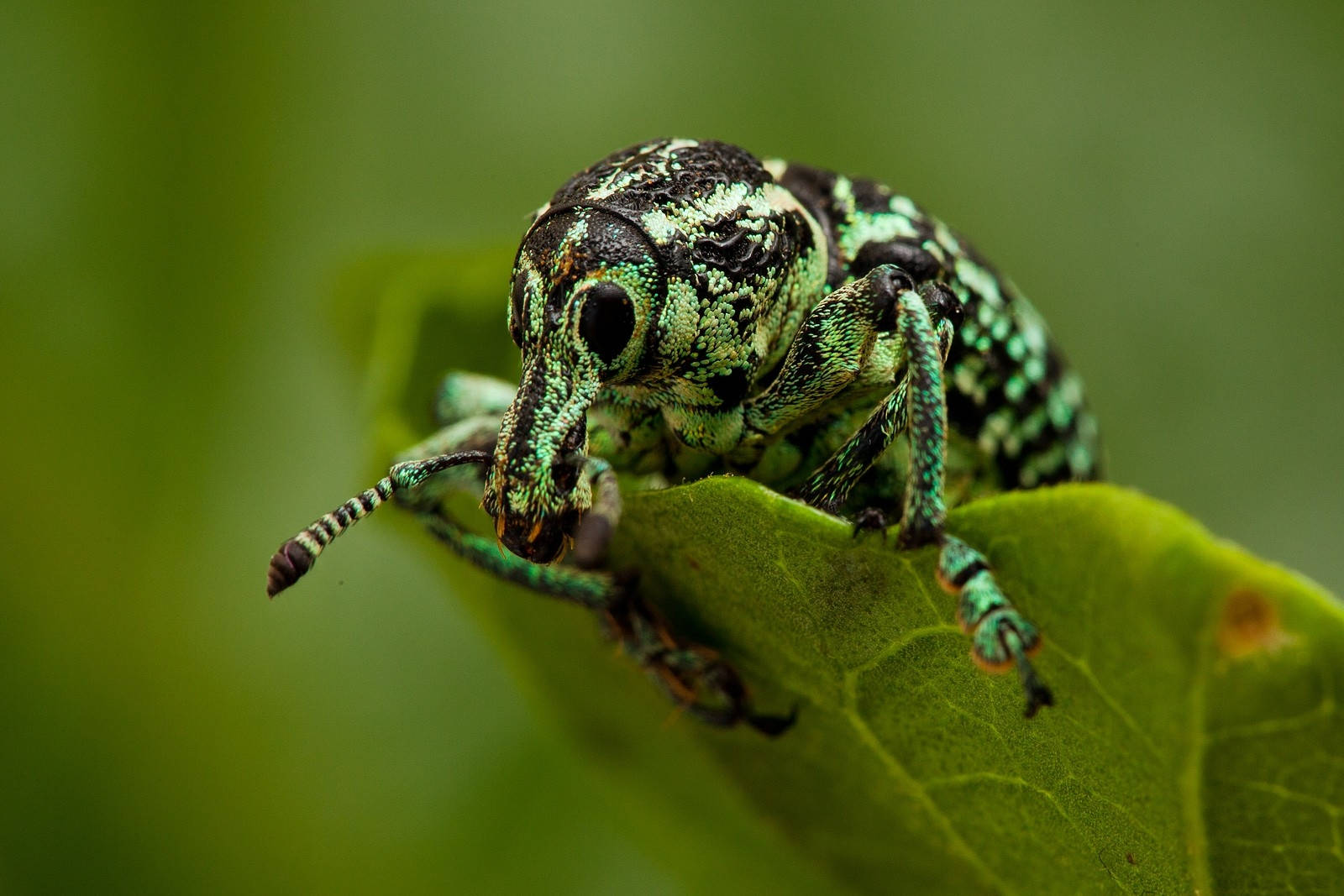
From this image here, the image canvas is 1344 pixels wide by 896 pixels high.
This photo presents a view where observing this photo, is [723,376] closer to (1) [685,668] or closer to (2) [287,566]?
(1) [685,668]

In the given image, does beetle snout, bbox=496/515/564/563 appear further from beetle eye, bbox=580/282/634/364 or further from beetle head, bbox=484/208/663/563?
beetle eye, bbox=580/282/634/364

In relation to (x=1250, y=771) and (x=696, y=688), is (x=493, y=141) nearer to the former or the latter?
(x=696, y=688)

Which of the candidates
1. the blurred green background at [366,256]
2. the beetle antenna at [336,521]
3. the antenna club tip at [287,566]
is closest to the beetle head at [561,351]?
the beetle antenna at [336,521]


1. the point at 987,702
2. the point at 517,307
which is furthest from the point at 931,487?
the point at 517,307

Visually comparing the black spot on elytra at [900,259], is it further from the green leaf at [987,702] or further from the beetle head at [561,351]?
the green leaf at [987,702]

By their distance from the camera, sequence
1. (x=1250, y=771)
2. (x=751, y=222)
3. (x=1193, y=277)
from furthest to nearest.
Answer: (x=1193, y=277), (x=751, y=222), (x=1250, y=771)

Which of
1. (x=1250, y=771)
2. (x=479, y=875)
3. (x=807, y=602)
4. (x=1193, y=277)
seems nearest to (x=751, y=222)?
(x=807, y=602)
